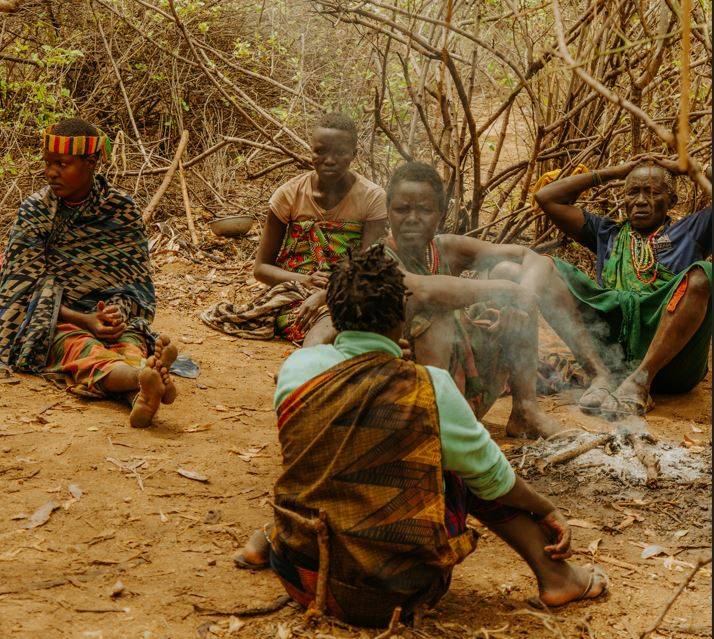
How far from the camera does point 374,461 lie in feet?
7.62

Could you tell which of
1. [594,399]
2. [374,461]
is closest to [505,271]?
[594,399]

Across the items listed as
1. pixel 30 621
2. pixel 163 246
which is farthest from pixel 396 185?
pixel 163 246

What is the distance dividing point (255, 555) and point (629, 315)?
2883mm

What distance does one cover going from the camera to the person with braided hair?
7.61 ft

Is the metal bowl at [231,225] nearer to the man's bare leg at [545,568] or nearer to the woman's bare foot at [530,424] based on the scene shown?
the woman's bare foot at [530,424]

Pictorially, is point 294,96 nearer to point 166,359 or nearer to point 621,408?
point 166,359

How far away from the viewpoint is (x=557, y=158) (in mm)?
6426

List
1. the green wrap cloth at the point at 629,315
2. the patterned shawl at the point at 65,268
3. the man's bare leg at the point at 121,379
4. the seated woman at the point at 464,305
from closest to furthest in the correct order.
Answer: the seated woman at the point at 464,305 → the man's bare leg at the point at 121,379 → the patterned shawl at the point at 65,268 → the green wrap cloth at the point at 629,315

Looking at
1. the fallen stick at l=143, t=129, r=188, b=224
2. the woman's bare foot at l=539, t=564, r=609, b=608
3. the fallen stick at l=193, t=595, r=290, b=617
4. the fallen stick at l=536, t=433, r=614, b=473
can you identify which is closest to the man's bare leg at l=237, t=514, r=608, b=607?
the woman's bare foot at l=539, t=564, r=609, b=608

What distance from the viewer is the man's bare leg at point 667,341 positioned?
459 cm

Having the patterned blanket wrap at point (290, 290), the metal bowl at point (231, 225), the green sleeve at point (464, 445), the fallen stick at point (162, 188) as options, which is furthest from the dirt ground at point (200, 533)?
the metal bowl at point (231, 225)

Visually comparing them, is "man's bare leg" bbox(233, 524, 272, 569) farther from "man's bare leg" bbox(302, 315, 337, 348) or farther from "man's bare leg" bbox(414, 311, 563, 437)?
"man's bare leg" bbox(414, 311, 563, 437)

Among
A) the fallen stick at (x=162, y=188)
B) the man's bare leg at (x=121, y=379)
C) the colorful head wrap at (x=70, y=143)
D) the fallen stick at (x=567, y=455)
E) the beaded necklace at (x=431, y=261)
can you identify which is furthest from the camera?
the fallen stick at (x=162, y=188)

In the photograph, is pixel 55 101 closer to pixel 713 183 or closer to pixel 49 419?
pixel 49 419
